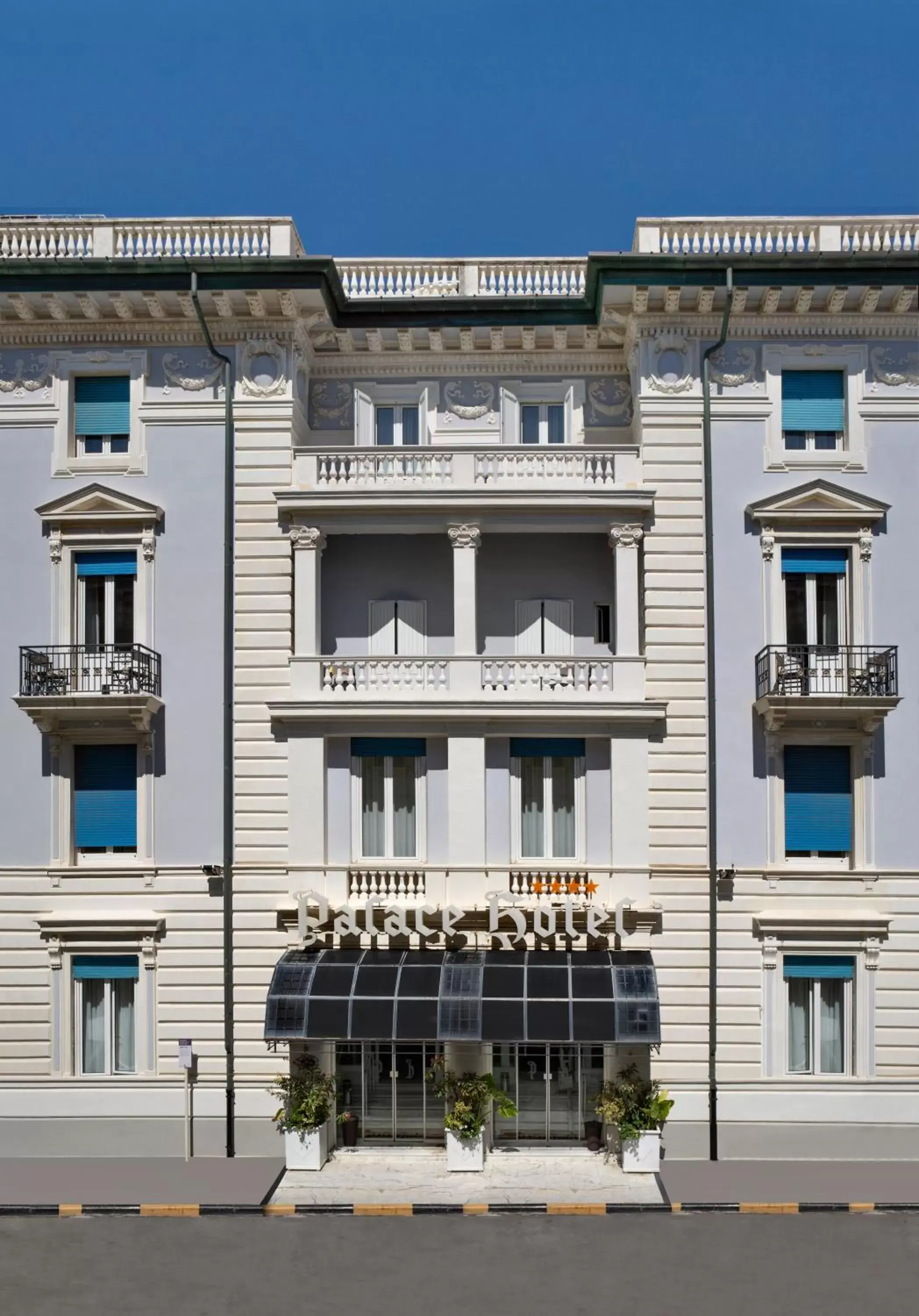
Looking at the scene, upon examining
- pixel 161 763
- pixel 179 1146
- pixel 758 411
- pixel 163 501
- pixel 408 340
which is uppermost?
pixel 408 340

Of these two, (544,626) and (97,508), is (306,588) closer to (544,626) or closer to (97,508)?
(97,508)

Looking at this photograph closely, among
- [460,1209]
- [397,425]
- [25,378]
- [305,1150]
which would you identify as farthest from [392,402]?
[460,1209]

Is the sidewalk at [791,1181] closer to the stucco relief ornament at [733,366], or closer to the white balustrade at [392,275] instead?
the stucco relief ornament at [733,366]

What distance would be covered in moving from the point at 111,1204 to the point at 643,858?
11.2 m

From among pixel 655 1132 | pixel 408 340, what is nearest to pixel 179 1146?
pixel 655 1132

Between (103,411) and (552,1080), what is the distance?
52.1 feet

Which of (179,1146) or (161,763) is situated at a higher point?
(161,763)

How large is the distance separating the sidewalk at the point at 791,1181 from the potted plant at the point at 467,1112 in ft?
10.8

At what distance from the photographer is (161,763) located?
83.2 ft

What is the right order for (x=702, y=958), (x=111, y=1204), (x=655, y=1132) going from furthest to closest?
(x=702, y=958) → (x=655, y=1132) → (x=111, y=1204)

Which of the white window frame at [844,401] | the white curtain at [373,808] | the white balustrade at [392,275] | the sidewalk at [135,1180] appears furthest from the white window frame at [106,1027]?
the white window frame at [844,401]

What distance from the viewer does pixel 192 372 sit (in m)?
26.0

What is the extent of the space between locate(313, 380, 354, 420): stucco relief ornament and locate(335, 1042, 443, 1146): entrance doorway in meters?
12.9

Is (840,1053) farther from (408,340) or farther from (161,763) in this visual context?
(408,340)
